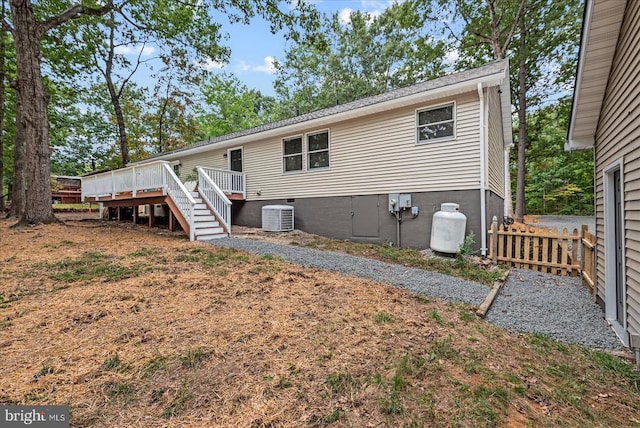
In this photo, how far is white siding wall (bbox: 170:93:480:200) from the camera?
272 inches

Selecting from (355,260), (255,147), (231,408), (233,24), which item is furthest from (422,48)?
(231,408)

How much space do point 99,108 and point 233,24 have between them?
711 inches

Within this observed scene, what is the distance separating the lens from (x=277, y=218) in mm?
9695

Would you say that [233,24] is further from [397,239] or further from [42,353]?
[42,353]

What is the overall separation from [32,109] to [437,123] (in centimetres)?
1128

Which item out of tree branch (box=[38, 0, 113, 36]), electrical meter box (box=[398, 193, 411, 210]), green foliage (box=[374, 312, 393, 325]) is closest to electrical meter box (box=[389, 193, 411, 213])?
electrical meter box (box=[398, 193, 411, 210])

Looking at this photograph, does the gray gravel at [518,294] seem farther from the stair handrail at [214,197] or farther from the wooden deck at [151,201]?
the wooden deck at [151,201]

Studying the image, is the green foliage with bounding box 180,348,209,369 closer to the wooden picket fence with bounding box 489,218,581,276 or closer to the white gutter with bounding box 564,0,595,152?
the white gutter with bounding box 564,0,595,152

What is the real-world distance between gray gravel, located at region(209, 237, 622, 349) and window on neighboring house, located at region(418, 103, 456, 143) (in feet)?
12.0

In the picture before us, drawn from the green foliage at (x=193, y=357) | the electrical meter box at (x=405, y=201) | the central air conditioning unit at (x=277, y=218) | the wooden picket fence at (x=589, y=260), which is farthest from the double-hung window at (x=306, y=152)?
the green foliage at (x=193, y=357)

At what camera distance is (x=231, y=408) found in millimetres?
1768

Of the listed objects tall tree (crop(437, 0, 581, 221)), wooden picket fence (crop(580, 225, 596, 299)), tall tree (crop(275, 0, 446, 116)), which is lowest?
wooden picket fence (crop(580, 225, 596, 299))

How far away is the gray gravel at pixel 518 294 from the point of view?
3314 millimetres

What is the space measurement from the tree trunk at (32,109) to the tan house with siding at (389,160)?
551cm
